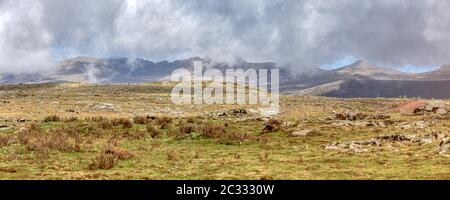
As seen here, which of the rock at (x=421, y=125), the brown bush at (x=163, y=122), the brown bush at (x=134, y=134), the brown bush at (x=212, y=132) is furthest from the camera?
the brown bush at (x=163, y=122)

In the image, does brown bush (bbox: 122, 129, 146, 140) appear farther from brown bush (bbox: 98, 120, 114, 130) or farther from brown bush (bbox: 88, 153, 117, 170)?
brown bush (bbox: 88, 153, 117, 170)

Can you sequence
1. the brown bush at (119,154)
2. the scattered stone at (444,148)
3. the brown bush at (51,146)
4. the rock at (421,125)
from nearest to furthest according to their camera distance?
the scattered stone at (444,148), the brown bush at (119,154), the brown bush at (51,146), the rock at (421,125)

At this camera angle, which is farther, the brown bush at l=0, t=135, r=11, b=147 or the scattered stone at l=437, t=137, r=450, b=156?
the brown bush at l=0, t=135, r=11, b=147

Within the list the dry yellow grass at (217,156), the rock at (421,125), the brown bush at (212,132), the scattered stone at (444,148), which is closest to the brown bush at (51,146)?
the dry yellow grass at (217,156)

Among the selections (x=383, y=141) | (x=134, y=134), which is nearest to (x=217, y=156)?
(x=383, y=141)

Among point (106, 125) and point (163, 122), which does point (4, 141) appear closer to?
point (106, 125)

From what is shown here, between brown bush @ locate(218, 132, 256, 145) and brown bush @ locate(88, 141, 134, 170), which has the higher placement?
brown bush @ locate(218, 132, 256, 145)

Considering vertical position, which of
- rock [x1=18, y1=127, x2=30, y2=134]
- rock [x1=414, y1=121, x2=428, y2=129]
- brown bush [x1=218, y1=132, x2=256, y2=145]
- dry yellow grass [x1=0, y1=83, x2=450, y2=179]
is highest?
rock [x1=414, y1=121, x2=428, y2=129]

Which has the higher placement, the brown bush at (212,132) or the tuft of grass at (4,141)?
the brown bush at (212,132)

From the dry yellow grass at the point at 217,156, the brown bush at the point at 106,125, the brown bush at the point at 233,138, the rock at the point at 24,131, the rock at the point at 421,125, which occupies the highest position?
the rock at the point at 421,125

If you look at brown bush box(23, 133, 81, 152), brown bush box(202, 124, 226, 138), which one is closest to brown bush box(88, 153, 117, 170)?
brown bush box(23, 133, 81, 152)

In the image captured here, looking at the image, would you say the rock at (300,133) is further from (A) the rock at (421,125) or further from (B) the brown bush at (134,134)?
(B) the brown bush at (134,134)

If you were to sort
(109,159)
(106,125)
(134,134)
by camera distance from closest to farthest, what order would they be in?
1. (109,159)
2. (134,134)
3. (106,125)
